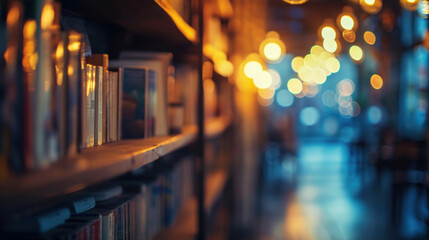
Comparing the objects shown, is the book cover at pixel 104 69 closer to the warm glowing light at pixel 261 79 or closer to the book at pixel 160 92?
the book at pixel 160 92

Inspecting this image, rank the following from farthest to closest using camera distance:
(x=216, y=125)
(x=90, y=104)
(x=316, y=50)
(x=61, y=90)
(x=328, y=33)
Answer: (x=316, y=50)
(x=328, y=33)
(x=216, y=125)
(x=90, y=104)
(x=61, y=90)

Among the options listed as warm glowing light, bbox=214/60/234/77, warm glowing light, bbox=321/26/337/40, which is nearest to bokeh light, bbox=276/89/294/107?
warm glowing light, bbox=321/26/337/40

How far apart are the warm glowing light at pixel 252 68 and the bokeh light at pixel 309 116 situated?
12.6 meters

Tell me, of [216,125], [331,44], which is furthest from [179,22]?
[331,44]

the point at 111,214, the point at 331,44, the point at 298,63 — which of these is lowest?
the point at 111,214

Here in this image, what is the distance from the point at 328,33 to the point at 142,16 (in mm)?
4097

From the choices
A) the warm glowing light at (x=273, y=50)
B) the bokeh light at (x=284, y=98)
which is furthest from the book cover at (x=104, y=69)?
the bokeh light at (x=284, y=98)

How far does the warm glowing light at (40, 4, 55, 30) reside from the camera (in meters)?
0.71

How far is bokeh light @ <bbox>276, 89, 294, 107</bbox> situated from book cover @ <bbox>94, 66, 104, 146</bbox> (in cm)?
1634

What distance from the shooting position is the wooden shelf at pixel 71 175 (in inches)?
22.1

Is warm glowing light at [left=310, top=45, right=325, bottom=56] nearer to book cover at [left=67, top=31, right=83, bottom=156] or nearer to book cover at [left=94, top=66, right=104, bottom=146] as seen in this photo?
book cover at [left=94, top=66, right=104, bottom=146]

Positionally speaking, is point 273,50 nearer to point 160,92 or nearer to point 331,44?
point 331,44

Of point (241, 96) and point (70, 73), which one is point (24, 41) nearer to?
point (70, 73)

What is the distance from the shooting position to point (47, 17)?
2.37 ft
